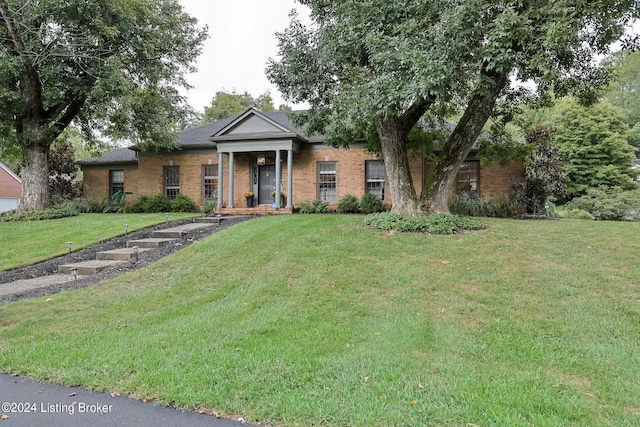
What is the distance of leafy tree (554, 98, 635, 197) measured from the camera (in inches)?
792

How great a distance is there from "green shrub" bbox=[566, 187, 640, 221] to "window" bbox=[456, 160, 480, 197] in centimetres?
573

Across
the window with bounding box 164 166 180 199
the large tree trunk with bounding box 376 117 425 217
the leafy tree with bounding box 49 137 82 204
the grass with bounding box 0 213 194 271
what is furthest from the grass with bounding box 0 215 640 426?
the leafy tree with bounding box 49 137 82 204

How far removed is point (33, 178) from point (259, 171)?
913 centimetres

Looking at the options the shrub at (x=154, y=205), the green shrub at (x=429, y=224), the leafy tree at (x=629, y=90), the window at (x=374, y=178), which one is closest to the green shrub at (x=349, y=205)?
the window at (x=374, y=178)

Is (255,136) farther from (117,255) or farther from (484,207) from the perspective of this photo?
(484,207)

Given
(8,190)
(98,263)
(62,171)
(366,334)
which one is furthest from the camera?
(8,190)

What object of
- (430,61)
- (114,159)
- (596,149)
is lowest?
(114,159)

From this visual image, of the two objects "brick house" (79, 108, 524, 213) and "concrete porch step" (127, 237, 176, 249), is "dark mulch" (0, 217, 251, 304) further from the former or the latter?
"brick house" (79, 108, 524, 213)

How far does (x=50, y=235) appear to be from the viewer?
33.3ft

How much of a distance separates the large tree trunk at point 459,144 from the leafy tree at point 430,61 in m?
0.03

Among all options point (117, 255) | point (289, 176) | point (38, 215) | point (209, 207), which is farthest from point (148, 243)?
point (38, 215)

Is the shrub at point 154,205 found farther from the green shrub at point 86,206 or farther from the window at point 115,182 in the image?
the window at point 115,182

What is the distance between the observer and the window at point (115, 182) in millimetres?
18375

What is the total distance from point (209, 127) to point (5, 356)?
17242 millimetres
